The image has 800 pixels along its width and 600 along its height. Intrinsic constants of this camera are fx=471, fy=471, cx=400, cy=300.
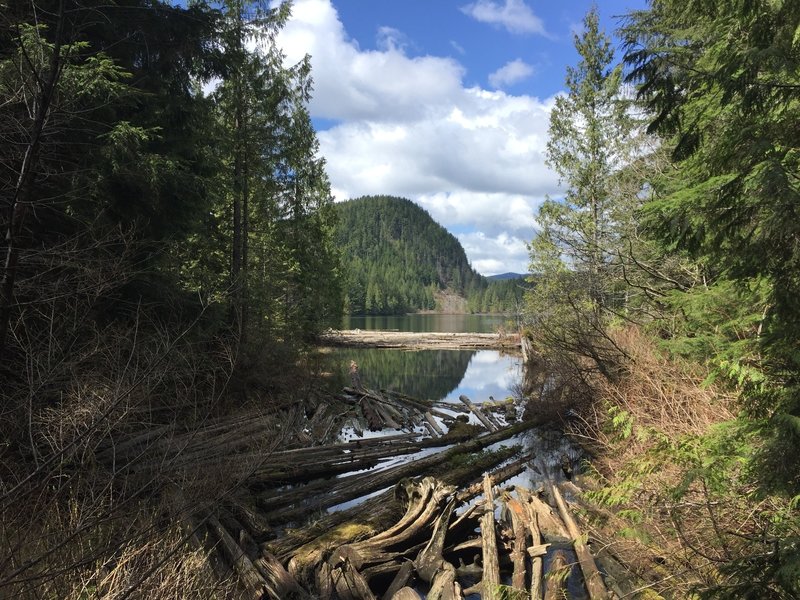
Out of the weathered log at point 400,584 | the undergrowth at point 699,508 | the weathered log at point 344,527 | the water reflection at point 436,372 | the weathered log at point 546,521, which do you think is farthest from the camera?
the water reflection at point 436,372

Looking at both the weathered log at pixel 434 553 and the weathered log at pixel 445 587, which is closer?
the weathered log at pixel 445 587

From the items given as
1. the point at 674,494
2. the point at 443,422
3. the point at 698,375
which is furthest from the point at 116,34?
the point at 443,422

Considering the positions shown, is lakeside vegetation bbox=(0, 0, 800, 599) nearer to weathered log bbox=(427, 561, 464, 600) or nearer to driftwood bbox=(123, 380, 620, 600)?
driftwood bbox=(123, 380, 620, 600)

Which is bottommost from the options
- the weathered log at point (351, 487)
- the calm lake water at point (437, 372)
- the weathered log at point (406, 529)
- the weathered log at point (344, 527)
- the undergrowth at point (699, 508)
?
the calm lake water at point (437, 372)

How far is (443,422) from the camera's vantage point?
1788 cm

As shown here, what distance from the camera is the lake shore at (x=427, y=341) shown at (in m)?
44.2

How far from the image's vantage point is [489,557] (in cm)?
702

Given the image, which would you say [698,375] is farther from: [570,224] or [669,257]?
[570,224]

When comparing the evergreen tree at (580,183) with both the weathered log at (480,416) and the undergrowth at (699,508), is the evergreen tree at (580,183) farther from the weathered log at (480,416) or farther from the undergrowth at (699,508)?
the undergrowth at (699,508)

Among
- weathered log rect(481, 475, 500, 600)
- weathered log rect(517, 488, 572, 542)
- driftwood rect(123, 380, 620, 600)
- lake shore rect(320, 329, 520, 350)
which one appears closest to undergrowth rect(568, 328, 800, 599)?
weathered log rect(517, 488, 572, 542)

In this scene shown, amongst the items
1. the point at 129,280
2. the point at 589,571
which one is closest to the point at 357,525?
the point at 589,571

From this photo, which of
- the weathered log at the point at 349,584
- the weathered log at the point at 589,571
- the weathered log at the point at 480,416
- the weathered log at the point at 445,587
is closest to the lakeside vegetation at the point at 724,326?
the weathered log at the point at 589,571

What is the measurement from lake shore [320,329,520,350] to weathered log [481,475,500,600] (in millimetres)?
34362

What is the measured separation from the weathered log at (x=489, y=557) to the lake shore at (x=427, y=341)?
34.4 meters
